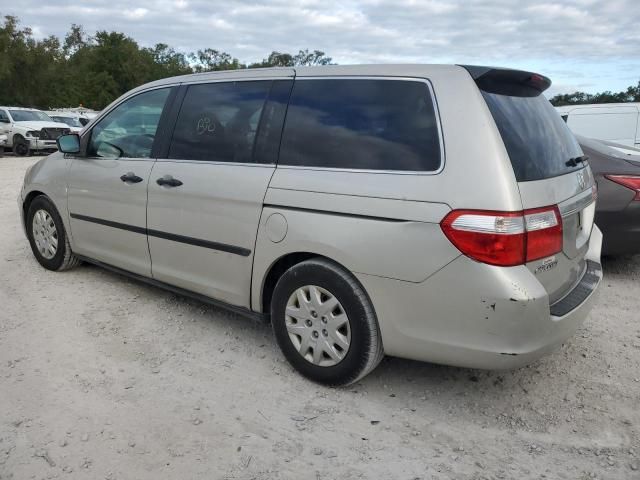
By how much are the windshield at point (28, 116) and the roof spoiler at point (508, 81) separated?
21.1 m

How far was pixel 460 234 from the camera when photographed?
2.55 metres

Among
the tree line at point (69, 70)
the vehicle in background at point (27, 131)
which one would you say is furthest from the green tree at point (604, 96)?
the vehicle in background at point (27, 131)

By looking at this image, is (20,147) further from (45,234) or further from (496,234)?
(496,234)

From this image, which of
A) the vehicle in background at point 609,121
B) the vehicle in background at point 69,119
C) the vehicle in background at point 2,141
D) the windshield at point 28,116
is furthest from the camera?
the vehicle in background at point 69,119

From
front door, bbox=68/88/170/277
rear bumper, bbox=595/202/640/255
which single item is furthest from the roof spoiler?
front door, bbox=68/88/170/277

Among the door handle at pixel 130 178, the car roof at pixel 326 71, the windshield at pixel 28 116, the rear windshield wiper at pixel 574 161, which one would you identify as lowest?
the windshield at pixel 28 116

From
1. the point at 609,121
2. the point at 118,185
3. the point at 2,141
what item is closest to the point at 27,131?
the point at 2,141

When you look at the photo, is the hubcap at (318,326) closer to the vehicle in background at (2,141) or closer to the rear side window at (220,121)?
the rear side window at (220,121)

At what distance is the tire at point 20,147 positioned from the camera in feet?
63.5

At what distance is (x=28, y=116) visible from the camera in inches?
802

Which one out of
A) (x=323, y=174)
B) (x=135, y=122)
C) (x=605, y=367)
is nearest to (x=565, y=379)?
(x=605, y=367)

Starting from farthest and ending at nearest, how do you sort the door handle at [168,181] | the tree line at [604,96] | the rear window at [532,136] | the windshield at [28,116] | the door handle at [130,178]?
the tree line at [604,96] → the windshield at [28,116] → the door handle at [130,178] → the door handle at [168,181] → the rear window at [532,136]

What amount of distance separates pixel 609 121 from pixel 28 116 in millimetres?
19179

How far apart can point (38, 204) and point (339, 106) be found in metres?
3.35
